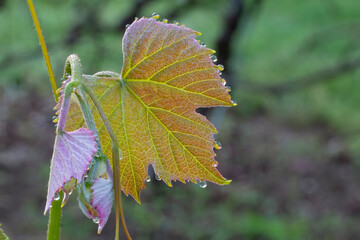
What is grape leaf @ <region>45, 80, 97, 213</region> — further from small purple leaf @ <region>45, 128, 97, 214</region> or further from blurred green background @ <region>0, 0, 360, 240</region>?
blurred green background @ <region>0, 0, 360, 240</region>

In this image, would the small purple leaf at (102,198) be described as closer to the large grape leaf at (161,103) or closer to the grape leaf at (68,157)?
the grape leaf at (68,157)

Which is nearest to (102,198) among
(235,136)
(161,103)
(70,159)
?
(70,159)

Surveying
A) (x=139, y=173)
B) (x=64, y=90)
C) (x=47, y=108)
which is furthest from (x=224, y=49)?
(x=47, y=108)

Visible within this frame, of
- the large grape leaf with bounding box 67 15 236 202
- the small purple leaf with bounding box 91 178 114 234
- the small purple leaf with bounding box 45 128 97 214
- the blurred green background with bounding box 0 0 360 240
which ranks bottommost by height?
the small purple leaf with bounding box 91 178 114 234

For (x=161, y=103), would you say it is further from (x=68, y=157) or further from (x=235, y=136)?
(x=235, y=136)

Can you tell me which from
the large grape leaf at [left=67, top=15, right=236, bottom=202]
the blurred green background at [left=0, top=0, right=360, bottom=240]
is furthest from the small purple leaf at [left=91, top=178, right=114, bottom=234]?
the blurred green background at [left=0, top=0, right=360, bottom=240]

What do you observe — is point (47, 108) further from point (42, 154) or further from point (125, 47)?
point (125, 47)
